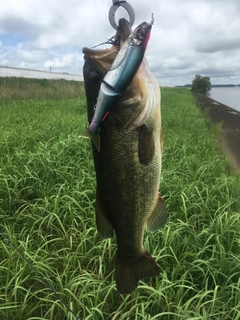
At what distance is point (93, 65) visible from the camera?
0.97 metres

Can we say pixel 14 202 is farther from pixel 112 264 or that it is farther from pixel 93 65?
pixel 93 65

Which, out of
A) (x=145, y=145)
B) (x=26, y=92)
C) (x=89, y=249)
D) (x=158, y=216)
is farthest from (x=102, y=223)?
(x=26, y=92)

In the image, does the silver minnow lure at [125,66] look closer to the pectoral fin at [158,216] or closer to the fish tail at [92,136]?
the fish tail at [92,136]

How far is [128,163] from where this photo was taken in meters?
1.08

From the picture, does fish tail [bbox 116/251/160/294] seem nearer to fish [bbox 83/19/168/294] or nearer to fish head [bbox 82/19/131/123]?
A: fish [bbox 83/19/168/294]

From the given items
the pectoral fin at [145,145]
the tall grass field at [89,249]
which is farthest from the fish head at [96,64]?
the tall grass field at [89,249]

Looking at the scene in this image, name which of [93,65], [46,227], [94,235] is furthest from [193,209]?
[93,65]

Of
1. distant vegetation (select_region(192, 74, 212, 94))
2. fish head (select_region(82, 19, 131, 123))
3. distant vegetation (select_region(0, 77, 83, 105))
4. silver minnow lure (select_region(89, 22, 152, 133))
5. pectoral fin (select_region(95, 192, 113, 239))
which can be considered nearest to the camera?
silver minnow lure (select_region(89, 22, 152, 133))

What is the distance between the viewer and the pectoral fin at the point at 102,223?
113 cm

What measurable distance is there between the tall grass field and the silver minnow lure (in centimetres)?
141

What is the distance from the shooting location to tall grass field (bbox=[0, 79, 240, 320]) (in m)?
2.27

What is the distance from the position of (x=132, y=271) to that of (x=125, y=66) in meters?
0.79

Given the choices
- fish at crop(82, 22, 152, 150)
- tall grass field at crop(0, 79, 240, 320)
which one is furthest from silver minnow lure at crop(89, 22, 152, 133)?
tall grass field at crop(0, 79, 240, 320)

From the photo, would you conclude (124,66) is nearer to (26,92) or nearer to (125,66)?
(125,66)
